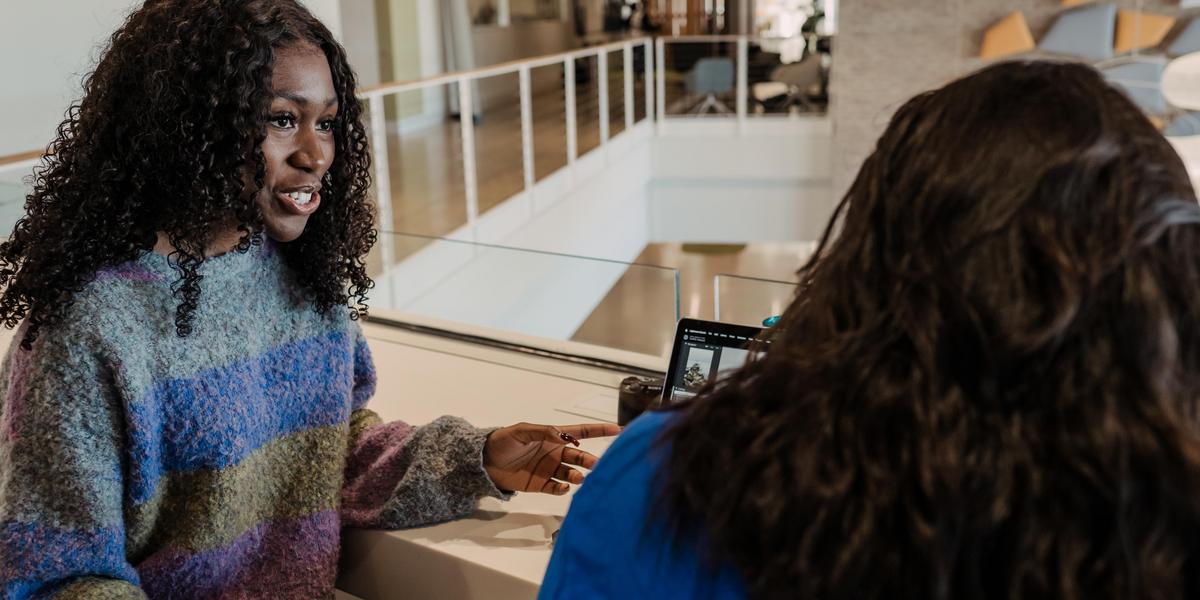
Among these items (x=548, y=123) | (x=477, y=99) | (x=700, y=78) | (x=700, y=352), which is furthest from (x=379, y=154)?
(x=477, y=99)

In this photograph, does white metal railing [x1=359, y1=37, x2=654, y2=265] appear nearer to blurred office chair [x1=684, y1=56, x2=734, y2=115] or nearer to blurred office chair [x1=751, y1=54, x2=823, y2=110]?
blurred office chair [x1=684, y1=56, x2=734, y2=115]

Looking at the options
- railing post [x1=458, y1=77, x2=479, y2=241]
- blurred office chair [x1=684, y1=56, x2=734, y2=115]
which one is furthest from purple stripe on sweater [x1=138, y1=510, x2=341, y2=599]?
blurred office chair [x1=684, y1=56, x2=734, y2=115]

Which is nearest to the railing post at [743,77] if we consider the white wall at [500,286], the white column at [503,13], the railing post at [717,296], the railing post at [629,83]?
the railing post at [629,83]

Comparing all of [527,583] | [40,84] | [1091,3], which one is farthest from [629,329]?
[1091,3]

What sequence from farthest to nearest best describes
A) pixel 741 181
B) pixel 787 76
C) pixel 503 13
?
pixel 503 13
pixel 741 181
pixel 787 76

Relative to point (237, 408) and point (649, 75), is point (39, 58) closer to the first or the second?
point (237, 408)

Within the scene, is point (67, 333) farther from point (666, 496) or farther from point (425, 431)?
point (666, 496)

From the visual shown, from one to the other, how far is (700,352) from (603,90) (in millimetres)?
6377

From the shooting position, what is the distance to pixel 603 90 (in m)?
7.51

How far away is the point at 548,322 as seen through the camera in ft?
6.30

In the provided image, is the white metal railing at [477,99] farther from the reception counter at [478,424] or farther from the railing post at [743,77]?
the railing post at [743,77]

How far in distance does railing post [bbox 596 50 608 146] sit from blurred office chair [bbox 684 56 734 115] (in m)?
1.27

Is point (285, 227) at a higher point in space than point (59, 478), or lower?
higher

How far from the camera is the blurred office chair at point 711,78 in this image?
8.62 meters
